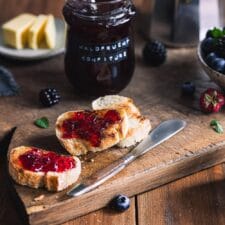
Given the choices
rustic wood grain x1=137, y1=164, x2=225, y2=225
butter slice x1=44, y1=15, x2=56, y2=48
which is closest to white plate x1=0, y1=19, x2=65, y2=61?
butter slice x1=44, y1=15, x2=56, y2=48

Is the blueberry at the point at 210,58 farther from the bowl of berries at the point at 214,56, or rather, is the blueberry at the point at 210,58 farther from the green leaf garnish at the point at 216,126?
the green leaf garnish at the point at 216,126

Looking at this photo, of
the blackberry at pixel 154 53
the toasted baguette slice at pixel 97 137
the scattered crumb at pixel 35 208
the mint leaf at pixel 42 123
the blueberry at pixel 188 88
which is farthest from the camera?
the blackberry at pixel 154 53

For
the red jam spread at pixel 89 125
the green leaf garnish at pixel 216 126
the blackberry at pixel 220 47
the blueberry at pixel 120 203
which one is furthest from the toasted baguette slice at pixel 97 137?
the blackberry at pixel 220 47

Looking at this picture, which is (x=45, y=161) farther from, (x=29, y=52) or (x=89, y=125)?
(x=29, y=52)

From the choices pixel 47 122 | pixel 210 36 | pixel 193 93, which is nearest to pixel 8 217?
pixel 47 122

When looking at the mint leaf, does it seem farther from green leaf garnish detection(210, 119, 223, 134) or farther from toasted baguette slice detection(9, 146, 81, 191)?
green leaf garnish detection(210, 119, 223, 134)

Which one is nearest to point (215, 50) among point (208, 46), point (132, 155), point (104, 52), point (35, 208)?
point (208, 46)

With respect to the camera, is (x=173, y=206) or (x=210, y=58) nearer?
(x=173, y=206)
